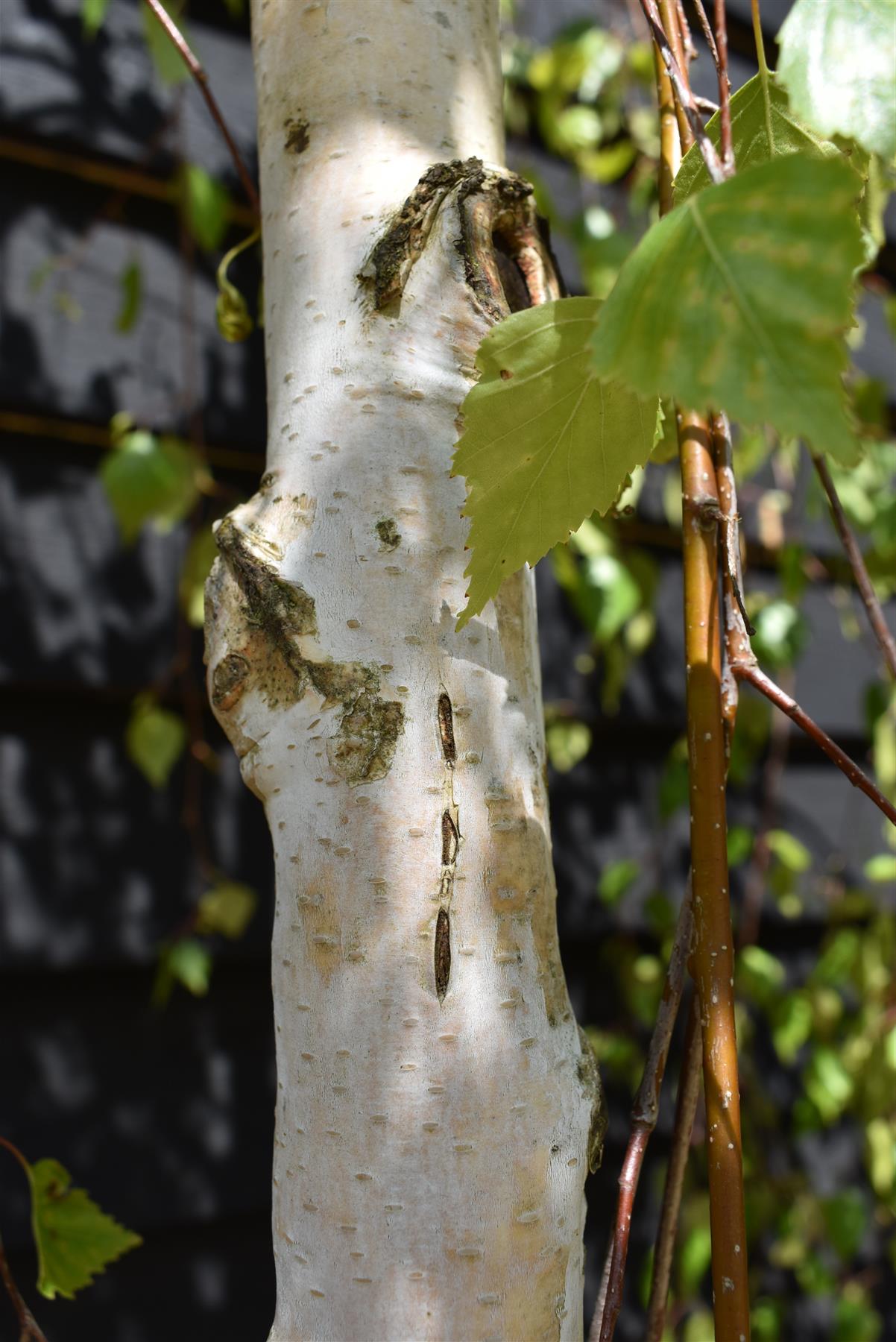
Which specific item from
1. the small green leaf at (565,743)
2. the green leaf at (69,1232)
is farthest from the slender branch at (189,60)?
the small green leaf at (565,743)

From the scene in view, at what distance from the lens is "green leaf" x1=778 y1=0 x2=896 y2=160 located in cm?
37

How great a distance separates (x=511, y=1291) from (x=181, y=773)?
96cm

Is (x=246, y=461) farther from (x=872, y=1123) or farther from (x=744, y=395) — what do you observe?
(x=872, y=1123)

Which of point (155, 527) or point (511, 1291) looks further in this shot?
point (155, 527)

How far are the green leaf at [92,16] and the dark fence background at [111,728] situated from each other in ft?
0.05

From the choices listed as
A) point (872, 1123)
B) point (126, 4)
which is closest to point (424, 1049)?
point (126, 4)

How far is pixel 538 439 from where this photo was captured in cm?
39

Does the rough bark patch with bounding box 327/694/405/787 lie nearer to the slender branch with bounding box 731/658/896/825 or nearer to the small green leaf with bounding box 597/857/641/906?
the slender branch with bounding box 731/658/896/825

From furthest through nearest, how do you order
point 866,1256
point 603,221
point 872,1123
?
point 866,1256
point 872,1123
point 603,221

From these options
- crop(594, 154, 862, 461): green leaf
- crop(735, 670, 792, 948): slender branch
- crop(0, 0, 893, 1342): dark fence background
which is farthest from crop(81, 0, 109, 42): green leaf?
crop(735, 670, 792, 948): slender branch

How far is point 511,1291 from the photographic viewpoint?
0.36 meters

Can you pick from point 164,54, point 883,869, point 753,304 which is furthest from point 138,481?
point 883,869

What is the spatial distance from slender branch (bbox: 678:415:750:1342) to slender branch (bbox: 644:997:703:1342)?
0.03 metres

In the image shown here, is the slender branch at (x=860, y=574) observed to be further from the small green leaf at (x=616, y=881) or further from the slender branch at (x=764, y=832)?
the slender branch at (x=764, y=832)
